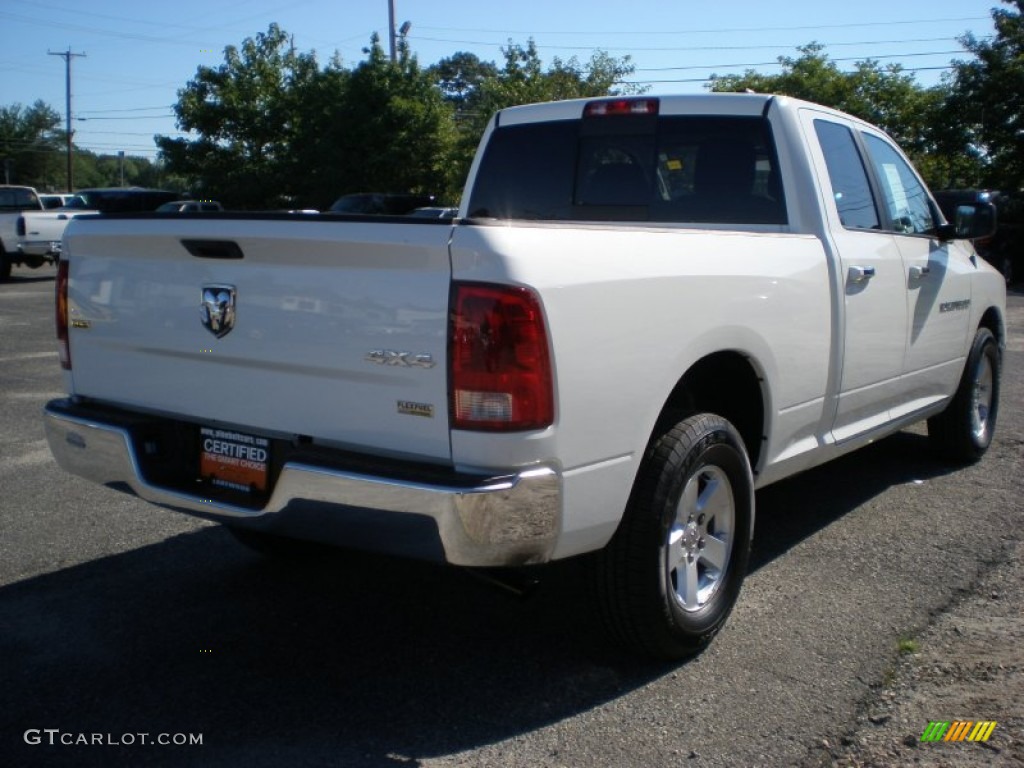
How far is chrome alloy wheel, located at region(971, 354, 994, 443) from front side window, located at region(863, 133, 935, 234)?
1.11m

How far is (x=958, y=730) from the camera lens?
3176 mm

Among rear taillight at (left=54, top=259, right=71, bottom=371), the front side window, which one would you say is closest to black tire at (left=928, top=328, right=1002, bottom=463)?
the front side window

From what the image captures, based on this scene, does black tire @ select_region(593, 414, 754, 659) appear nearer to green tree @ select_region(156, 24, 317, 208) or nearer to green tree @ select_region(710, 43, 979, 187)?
green tree @ select_region(710, 43, 979, 187)

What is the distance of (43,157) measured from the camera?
80.6 m

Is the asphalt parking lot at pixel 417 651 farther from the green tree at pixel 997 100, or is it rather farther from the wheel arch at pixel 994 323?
the green tree at pixel 997 100

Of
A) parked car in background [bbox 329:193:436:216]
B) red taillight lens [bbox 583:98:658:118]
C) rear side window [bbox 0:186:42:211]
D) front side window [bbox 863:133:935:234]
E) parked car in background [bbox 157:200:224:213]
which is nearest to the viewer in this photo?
parked car in background [bbox 157:200:224:213]

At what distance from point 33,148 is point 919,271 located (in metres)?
85.1

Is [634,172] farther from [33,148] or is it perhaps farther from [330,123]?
[33,148]

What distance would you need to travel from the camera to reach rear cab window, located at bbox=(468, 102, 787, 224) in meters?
4.71

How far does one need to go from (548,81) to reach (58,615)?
1478 inches

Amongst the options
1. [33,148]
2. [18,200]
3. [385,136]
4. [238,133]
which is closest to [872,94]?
[385,136]

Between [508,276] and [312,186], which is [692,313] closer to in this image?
[508,276]

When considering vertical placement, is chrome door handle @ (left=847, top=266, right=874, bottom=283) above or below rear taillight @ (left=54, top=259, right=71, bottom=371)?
above

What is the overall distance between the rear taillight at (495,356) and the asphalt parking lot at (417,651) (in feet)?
3.26
